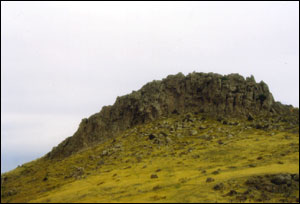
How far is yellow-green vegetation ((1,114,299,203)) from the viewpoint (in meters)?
23.7

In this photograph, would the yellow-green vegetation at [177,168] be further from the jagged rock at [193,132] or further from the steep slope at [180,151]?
the steep slope at [180,151]

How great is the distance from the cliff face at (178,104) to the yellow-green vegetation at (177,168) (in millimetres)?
3308

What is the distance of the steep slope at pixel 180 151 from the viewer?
81.5ft

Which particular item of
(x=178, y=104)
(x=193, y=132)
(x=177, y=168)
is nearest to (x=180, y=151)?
(x=177, y=168)

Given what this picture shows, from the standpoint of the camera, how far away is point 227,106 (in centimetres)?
5278

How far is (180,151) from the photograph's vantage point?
41344mm

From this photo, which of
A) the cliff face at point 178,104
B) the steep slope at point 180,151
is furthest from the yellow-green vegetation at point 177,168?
the cliff face at point 178,104

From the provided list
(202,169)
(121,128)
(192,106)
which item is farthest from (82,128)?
(202,169)

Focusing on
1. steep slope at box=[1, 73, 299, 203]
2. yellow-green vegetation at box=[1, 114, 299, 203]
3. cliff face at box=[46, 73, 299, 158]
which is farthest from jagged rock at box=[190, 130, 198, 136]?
cliff face at box=[46, 73, 299, 158]

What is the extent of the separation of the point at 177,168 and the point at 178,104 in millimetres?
25399

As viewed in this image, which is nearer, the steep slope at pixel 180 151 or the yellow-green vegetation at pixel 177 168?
the yellow-green vegetation at pixel 177 168

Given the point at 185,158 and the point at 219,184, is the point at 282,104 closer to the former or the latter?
the point at 185,158

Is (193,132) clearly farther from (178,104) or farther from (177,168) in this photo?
(177,168)

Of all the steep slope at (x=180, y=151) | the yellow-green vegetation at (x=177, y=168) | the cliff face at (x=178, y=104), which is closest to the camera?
the yellow-green vegetation at (x=177, y=168)
